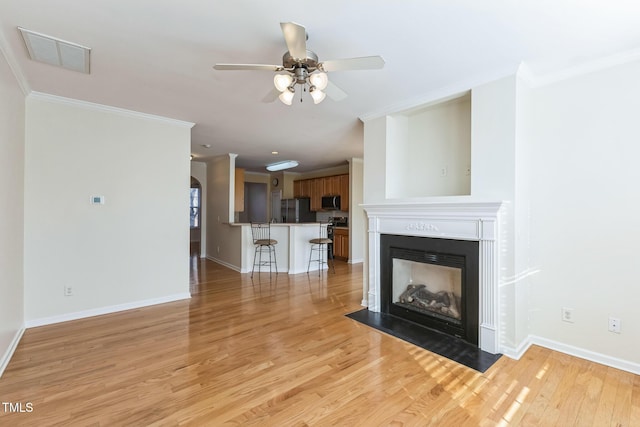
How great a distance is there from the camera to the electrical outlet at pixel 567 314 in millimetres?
2564

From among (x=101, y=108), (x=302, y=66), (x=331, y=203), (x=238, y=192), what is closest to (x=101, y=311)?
(x=101, y=108)

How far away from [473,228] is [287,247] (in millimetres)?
3956

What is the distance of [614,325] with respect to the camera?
236cm

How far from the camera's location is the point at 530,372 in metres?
2.27

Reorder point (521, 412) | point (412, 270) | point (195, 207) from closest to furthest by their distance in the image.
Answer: point (521, 412)
point (412, 270)
point (195, 207)

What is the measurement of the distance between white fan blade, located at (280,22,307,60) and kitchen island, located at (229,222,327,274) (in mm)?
4295

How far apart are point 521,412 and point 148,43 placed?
3.52 m

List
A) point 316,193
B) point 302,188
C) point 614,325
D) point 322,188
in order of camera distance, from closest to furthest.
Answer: point 614,325
point 322,188
point 316,193
point 302,188

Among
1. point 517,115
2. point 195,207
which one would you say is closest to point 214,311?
point 517,115

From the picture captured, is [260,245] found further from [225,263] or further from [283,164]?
[283,164]

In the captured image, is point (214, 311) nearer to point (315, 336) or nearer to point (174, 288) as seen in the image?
point (174, 288)

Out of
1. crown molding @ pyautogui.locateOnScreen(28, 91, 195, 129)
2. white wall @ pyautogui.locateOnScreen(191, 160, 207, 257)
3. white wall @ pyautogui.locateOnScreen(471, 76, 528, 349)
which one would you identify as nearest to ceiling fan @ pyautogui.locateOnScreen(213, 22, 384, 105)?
white wall @ pyautogui.locateOnScreen(471, 76, 528, 349)

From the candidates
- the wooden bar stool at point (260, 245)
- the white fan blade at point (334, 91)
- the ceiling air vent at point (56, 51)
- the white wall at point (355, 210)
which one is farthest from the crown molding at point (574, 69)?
the wooden bar stool at point (260, 245)

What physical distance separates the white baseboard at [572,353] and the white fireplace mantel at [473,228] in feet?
0.47
